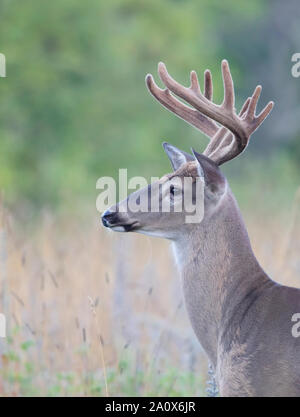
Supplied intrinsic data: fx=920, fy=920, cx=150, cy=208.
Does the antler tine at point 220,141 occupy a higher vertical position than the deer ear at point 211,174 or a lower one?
higher

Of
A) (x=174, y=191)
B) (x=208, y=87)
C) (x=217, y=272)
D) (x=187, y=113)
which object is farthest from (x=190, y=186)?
(x=208, y=87)

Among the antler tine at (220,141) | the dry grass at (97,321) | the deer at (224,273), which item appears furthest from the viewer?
the dry grass at (97,321)

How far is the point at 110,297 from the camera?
6395 millimetres

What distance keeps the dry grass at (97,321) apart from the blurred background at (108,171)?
0.01 m

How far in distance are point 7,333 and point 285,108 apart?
1873 cm

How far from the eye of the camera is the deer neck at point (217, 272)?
169 inches

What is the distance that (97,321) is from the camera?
556 cm

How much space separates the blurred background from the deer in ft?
1.64

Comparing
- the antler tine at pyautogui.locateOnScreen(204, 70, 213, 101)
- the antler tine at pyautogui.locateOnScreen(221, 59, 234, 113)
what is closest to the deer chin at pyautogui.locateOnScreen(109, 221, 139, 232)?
the antler tine at pyautogui.locateOnScreen(221, 59, 234, 113)

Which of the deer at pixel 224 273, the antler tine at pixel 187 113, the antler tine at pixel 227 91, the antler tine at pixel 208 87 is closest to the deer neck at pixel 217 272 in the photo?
the deer at pixel 224 273

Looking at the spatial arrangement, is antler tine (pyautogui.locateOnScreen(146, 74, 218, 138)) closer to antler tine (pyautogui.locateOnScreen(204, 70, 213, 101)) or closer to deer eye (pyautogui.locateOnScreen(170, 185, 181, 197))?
antler tine (pyautogui.locateOnScreen(204, 70, 213, 101))

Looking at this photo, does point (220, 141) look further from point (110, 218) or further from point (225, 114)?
point (110, 218)

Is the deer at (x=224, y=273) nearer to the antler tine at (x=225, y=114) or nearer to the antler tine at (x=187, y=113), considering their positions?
the antler tine at (x=225, y=114)

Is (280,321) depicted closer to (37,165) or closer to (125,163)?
(37,165)
